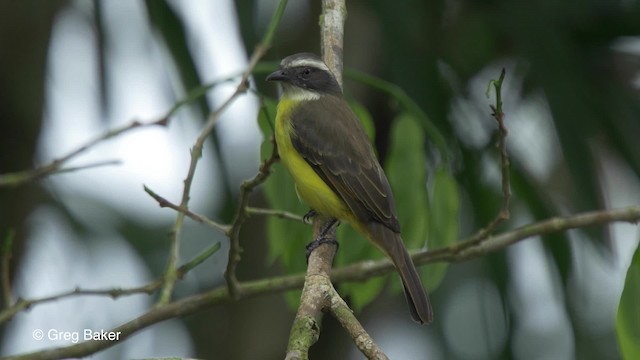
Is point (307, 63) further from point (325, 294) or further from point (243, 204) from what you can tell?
point (325, 294)

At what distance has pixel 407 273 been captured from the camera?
3.99 metres

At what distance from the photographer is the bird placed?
13.9 feet

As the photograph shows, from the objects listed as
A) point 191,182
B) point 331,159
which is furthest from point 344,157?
point 191,182

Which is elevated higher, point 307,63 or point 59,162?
point 307,63

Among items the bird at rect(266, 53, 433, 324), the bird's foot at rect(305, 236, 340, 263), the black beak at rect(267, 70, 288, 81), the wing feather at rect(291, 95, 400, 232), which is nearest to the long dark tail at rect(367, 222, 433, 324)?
the bird at rect(266, 53, 433, 324)

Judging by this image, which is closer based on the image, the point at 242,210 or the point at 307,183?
the point at 242,210

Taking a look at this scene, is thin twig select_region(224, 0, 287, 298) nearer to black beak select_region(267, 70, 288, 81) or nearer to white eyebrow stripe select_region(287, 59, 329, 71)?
white eyebrow stripe select_region(287, 59, 329, 71)

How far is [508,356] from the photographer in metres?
5.17

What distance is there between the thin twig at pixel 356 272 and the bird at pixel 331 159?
12cm

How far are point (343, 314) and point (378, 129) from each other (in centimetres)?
427

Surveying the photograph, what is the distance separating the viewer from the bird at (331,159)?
4.25 meters

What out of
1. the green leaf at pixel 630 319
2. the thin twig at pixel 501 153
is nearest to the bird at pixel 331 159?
the thin twig at pixel 501 153

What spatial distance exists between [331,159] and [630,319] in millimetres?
1727

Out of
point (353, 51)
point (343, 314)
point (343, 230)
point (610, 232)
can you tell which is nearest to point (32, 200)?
point (353, 51)
